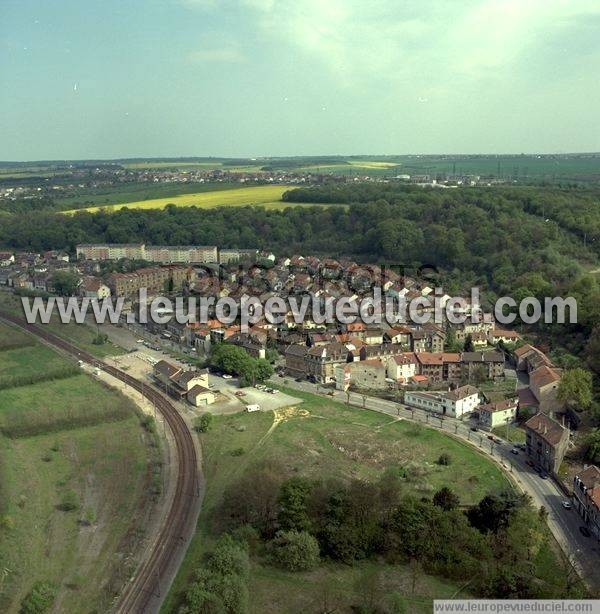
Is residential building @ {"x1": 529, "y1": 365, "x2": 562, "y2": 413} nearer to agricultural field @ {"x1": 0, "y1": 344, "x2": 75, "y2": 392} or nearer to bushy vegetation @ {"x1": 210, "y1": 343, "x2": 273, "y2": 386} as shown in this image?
bushy vegetation @ {"x1": 210, "y1": 343, "x2": 273, "y2": 386}

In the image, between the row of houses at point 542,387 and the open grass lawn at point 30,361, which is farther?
the open grass lawn at point 30,361

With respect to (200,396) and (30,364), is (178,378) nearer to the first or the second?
(200,396)

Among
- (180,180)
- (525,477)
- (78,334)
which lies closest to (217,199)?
(180,180)

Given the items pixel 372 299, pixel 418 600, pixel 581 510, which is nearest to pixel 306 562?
pixel 418 600

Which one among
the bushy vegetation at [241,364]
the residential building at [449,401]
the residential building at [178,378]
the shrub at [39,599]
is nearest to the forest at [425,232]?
the residential building at [449,401]

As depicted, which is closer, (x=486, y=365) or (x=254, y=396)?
(x=254, y=396)

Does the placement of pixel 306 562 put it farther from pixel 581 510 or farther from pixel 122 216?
pixel 122 216

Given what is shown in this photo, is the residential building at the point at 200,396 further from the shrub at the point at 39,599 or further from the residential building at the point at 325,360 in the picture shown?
the shrub at the point at 39,599
